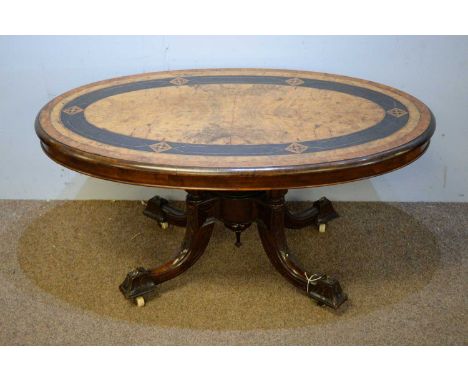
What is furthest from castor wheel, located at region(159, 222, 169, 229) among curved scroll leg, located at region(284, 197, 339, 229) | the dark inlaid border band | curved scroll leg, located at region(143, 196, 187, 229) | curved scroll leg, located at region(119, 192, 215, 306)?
the dark inlaid border band

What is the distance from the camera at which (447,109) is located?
2.73 m

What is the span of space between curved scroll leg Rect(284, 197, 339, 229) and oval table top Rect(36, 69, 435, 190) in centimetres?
63

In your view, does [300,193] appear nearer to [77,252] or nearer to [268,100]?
[268,100]

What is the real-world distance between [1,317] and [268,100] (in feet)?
4.53

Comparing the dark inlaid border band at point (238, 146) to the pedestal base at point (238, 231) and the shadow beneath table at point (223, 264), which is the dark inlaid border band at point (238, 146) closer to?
the pedestal base at point (238, 231)

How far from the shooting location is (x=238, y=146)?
1761 mm

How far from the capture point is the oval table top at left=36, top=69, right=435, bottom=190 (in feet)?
5.40

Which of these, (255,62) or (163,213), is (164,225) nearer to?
(163,213)

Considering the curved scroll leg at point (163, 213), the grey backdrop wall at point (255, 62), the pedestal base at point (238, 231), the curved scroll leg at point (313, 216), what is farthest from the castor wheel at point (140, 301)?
the grey backdrop wall at point (255, 62)

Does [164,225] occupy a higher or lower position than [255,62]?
lower

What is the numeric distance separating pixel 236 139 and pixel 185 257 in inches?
26.0

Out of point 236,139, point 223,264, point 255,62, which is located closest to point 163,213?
point 223,264

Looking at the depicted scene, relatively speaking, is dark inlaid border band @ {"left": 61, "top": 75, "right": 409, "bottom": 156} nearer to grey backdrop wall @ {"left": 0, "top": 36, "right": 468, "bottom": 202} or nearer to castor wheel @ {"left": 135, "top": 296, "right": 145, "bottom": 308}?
grey backdrop wall @ {"left": 0, "top": 36, "right": 468, "bottom": 202}
